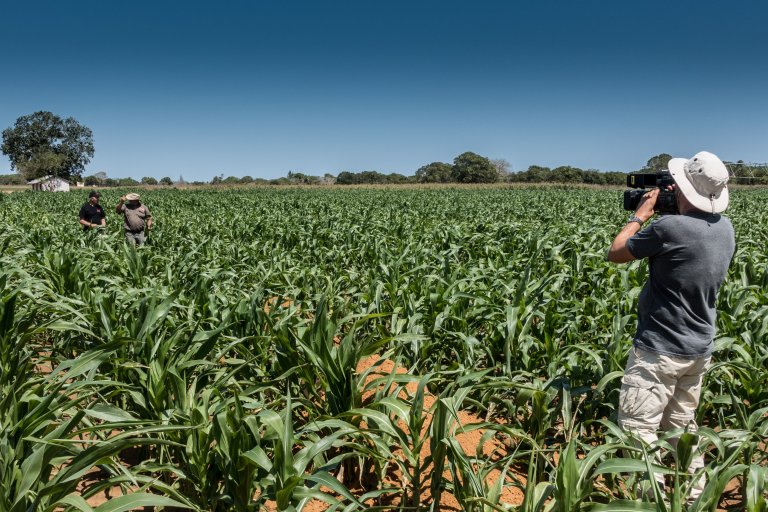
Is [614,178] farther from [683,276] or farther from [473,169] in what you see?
[683,276]

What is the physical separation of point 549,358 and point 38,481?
312 cm

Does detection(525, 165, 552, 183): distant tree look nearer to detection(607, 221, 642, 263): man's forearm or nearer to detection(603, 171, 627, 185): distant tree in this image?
detection(603, 171, 627, 185): distant tree

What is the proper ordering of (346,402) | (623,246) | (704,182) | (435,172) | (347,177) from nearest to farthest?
1. (704,182)
2. (623,246)
3. (346,402)
4. (347,177)
5. (435,172)

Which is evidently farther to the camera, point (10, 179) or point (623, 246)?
point (10, 179)

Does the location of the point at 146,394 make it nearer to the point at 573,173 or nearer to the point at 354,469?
the point at 354,469

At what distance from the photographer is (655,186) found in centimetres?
272

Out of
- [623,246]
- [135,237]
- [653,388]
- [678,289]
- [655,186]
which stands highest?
[655,186]

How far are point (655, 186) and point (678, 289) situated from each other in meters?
0.59

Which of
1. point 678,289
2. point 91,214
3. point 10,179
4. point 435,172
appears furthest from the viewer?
point 10,179

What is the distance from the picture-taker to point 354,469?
9.20 ft

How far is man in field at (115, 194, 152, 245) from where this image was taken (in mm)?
9206

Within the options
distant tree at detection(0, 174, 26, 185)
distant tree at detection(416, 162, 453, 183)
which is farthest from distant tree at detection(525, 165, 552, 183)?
distant tree at detection(0, 174, 26, 185)

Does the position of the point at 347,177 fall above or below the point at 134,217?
above

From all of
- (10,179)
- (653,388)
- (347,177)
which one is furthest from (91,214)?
(10,179)
